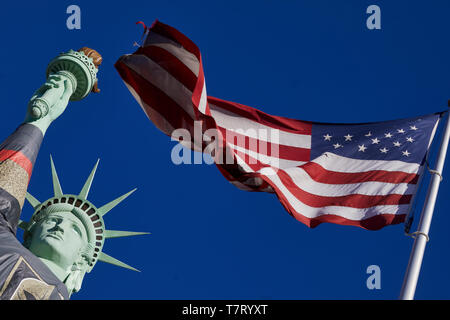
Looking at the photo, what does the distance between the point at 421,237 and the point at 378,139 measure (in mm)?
4683

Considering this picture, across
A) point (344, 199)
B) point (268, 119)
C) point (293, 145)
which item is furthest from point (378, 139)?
point (268, 119)

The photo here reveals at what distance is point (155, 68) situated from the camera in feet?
59.0

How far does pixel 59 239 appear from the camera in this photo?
15773 mm

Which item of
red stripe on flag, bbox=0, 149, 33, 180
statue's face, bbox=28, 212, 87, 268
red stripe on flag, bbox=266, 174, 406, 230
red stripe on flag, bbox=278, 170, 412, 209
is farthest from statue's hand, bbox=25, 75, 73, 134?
red stripe on flag, bbox=278, 170, 412, 209

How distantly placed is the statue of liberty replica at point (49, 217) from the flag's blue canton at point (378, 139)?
19.2 feet

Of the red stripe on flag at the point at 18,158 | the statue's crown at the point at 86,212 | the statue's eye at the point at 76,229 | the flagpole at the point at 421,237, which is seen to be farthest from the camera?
the statue's crown at the point at 86,212

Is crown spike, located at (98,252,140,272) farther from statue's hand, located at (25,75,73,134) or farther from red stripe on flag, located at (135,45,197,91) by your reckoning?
red stripe on flag, located at (135,45,197,91)

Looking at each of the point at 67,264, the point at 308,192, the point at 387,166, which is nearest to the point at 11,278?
the point at 67,264

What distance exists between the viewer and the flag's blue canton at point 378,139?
17.0 meters

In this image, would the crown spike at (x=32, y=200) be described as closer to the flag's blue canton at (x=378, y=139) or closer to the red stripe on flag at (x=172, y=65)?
the red stripe on flag at (x=172, y=65)

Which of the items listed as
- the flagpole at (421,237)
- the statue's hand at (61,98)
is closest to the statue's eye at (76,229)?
the statue's hand at (61,98)

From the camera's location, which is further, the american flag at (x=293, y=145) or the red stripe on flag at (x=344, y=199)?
the american flag at (x=293, y=145)

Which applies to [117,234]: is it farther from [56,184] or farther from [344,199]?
[344,199]
